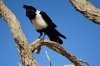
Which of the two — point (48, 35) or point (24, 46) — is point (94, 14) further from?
point (48, 35)

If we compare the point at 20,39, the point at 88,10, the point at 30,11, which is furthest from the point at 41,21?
the point at 88,10

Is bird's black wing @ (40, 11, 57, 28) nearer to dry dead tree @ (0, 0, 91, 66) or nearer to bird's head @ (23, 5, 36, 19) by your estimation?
bird's head @ (23, 5, 36, 19)

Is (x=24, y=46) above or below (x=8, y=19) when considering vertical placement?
below

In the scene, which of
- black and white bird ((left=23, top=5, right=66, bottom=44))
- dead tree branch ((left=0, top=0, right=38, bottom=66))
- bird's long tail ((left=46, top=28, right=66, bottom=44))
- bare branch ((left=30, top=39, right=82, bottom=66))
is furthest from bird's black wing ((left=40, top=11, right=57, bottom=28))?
dead tree branch ((left=0, top=0, right=38, bottom=66))

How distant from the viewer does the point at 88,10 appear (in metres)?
1.73

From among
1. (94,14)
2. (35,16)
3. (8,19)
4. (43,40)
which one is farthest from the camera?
(35,16)

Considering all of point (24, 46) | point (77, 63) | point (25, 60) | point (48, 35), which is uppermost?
point (48, 35)

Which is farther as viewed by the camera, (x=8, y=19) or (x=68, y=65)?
(x=68, y=65)

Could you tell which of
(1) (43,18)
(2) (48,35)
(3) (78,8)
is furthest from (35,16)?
(3) (78,8)

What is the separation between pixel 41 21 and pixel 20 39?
4.43 feet

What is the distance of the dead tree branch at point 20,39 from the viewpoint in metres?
2.54

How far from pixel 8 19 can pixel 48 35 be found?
127cm

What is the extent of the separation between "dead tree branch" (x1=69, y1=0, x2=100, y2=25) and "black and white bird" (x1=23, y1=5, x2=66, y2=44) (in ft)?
6.51

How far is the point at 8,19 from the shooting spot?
2752 millimetres
